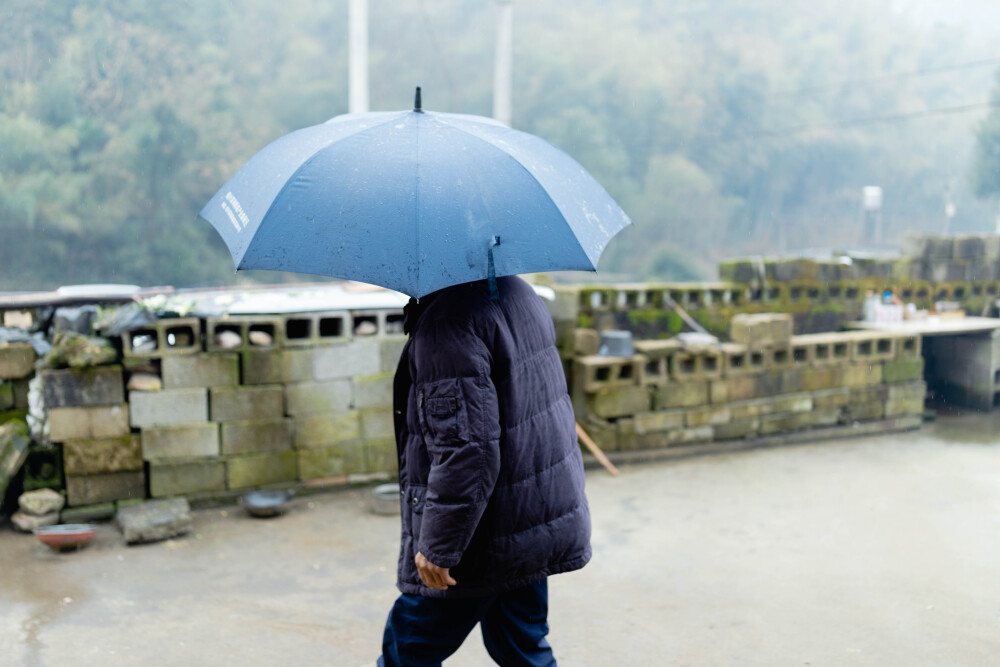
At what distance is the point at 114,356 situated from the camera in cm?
475

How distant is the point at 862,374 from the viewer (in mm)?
6867

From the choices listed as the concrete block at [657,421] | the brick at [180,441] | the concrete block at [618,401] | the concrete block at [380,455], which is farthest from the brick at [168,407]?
the concrete block at [657,421]

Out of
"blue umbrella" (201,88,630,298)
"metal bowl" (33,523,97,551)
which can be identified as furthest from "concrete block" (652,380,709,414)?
"blue umbrella" (201,88,630,298)

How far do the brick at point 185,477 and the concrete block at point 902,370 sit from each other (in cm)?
529

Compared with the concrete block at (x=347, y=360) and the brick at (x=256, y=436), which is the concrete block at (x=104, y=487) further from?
the concrete block at (x=347, y=360)

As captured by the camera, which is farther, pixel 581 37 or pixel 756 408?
pixel 581 37

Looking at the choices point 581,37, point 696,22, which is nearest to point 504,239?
point 581,37

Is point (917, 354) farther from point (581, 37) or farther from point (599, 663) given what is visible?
point (581, 37)

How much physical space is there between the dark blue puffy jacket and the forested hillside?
94.9 feet

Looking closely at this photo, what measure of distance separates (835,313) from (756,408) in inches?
75.4

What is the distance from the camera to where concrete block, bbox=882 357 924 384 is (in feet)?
22.8

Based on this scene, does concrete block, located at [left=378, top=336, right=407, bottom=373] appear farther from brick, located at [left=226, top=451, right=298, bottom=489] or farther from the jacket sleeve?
the jacket sleeve

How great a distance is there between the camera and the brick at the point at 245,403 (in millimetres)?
4957

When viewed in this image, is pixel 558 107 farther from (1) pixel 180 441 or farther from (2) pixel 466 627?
(2) pixel 466 627
